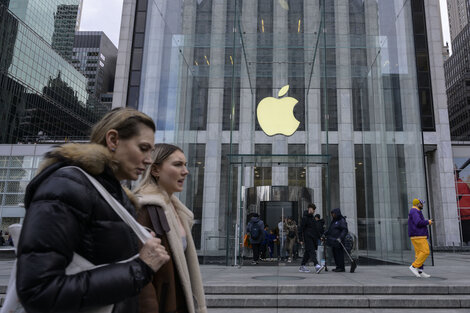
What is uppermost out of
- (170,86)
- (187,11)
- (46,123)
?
(46,123)

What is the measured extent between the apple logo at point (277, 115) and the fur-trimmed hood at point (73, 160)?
1341 centimetres

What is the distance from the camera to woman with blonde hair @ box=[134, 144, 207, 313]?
2.14 m

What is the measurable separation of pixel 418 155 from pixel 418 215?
449 cm

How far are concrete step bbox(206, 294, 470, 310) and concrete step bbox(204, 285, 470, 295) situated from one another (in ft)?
0.56

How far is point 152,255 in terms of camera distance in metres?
1.48

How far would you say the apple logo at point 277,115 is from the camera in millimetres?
14844

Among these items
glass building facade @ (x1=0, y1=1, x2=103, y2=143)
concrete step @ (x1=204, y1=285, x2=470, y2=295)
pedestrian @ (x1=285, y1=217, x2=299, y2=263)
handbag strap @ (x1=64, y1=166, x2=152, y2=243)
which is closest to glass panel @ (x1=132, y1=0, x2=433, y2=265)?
pedestrian @ (x1=285, y1=217, x2=299, y2=263)

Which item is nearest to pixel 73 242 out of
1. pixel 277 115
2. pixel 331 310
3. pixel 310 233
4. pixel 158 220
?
pixel 158 220

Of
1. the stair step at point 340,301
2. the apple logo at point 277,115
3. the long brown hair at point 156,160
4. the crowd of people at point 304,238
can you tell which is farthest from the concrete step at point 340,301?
the apple logo at point 277,115

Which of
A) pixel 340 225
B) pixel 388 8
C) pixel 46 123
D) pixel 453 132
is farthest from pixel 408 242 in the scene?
pixel 453 132

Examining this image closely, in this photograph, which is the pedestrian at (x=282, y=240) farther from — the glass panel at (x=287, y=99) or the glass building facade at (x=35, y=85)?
the glass building facade at (x=35, y=85)

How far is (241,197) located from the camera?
44.3ft

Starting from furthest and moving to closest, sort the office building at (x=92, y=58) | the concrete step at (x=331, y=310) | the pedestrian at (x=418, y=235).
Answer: the office building at (x=92, y=58), the pedestrian at (x=418, y=235), the concrete step at (x=331, y=310)

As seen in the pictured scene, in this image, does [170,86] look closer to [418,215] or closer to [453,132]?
[418,215]
